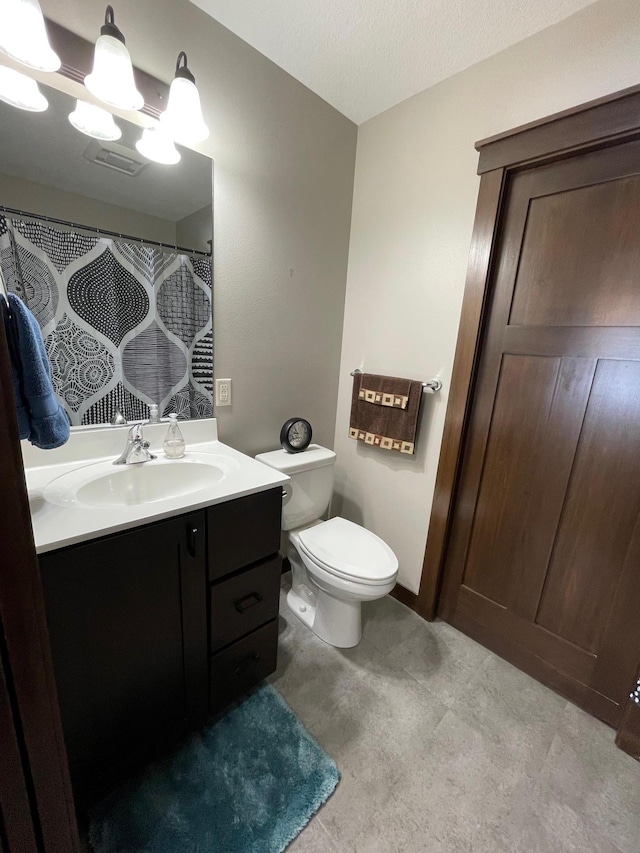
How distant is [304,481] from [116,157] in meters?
1.38

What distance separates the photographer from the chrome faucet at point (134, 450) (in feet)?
3.92

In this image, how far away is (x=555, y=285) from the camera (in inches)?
49.3

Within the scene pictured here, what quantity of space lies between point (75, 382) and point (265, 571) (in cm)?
91

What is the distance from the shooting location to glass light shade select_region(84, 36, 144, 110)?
0.95m

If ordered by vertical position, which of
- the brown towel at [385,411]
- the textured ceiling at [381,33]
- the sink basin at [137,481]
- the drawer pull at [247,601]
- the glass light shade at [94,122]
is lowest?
the drawer pull at [247,601]

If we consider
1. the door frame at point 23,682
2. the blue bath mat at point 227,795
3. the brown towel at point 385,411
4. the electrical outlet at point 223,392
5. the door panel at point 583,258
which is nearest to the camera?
the door frame at point 23,682

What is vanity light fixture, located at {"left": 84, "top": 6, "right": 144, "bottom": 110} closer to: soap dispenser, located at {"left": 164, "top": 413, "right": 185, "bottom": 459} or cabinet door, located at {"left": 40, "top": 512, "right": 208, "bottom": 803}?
soap dispenser, located at {"left": 164, "top": 413, "right": 185, "bottom": 459}

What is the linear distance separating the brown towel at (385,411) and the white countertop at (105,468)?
0.73 metres

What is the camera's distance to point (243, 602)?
114 centimetres

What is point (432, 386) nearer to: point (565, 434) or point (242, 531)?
point (565, 434)

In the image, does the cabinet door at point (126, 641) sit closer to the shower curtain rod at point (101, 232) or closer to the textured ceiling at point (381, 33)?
the shower curtain rod at point (101, 232)

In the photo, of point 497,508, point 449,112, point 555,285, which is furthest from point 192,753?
point 449,112

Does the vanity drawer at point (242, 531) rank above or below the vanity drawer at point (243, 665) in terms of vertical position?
above

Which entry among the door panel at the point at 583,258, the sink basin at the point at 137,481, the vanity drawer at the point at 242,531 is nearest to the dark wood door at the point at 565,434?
the door panel at the point at 583,258
